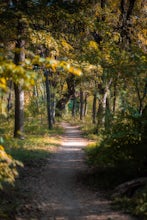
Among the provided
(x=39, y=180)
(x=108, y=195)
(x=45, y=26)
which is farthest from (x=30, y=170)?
(x=45, y=26)

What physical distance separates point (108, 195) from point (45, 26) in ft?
26.6

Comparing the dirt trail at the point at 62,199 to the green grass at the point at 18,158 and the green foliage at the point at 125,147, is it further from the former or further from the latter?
the green foliage at the point at 125,147

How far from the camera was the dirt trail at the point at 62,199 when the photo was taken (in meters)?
7.28

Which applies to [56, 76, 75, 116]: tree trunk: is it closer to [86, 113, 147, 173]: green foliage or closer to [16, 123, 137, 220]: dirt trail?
[16, 123, 137, 220]: dirt trail

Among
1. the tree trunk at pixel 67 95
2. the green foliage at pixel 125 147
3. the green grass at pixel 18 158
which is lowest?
the tree trunk at pixel 67 95

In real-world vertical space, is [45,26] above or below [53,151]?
above

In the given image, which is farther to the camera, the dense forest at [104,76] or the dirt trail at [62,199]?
the dense forest at [104,76]

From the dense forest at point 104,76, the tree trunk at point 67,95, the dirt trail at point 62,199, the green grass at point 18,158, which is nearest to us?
the green grass at point 18,158

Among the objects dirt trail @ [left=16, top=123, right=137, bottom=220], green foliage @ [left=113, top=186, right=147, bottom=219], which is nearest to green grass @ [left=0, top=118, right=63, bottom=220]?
dirt trail @ [left=16, top=123, right=137, bottom=220]

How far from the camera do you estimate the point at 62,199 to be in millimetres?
8508

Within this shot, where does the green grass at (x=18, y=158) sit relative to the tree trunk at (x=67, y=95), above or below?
above

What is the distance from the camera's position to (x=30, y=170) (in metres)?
11.6

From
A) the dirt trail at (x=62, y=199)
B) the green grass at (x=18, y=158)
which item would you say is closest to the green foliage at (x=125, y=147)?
the dirt trail at (x=62, y=199)

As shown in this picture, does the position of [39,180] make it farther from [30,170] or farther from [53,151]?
[53,151]
